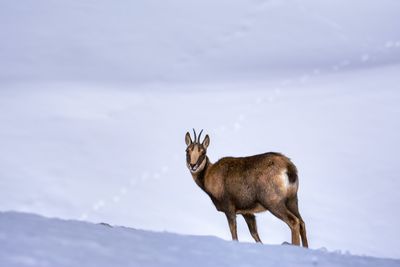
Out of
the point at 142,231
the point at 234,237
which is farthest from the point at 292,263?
the point at 234,237

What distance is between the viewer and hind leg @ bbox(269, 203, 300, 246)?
14078 mm

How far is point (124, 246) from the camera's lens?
27.0ft

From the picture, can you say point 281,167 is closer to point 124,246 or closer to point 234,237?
point 234,237

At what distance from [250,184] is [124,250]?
7286mm

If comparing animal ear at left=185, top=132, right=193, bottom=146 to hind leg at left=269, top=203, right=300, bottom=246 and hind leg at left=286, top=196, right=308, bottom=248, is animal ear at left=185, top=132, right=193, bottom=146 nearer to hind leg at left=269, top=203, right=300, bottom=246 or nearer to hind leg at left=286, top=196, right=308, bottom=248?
hind leg at left=269, top=203, right=300, bottom=246

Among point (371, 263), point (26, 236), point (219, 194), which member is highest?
point (219, 194)

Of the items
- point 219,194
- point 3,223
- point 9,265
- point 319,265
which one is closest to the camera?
point 9,265

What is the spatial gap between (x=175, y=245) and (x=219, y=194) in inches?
272

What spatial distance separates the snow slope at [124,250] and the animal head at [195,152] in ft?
19.8

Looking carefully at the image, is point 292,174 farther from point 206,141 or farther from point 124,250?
point 124,250

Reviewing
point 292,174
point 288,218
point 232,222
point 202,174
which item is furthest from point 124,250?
point 202,174

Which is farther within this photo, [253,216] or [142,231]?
[253,216]

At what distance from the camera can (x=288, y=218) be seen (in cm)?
1440

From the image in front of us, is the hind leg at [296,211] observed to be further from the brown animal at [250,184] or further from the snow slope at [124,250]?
the snow slope at [124,250]
